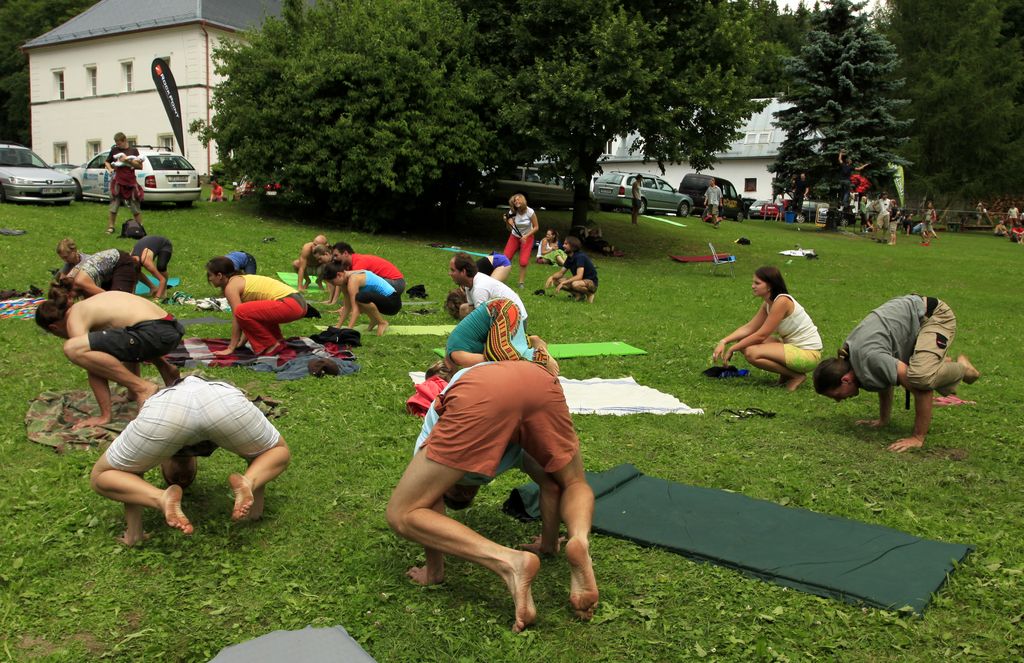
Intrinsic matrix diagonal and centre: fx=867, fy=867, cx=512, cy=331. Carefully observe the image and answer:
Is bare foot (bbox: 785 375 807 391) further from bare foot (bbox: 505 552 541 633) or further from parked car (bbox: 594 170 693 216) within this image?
parked car (bbox: 594 170 693 216)

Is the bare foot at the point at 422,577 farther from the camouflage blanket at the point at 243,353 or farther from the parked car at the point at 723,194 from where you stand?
the parked car at the point at 723,194

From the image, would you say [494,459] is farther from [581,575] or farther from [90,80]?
[90,80]

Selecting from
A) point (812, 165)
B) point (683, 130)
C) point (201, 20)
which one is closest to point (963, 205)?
point (812, 165)

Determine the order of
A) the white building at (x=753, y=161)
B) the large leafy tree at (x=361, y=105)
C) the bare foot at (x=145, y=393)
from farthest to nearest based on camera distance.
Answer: the white building at (x=753, y=161) → the large leafy tree at (x=361, y=105) → the bare foot at (x=145, y=393)

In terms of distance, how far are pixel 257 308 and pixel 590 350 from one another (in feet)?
12.1

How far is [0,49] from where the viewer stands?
4991cm

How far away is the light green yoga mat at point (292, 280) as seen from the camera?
1345cm

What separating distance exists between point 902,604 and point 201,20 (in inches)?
1445

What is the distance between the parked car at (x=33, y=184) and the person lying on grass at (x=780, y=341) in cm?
1714

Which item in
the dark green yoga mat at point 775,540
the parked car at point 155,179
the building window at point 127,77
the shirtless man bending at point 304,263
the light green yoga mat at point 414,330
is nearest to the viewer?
the dark green yoga mat at point 775,540

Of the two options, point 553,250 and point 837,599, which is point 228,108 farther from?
point 837,599

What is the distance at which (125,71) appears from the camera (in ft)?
125

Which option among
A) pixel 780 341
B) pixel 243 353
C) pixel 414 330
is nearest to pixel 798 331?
pixel 780 341

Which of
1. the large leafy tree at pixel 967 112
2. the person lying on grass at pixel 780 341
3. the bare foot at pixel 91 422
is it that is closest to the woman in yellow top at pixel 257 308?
the bare foot at pixel 91 422
